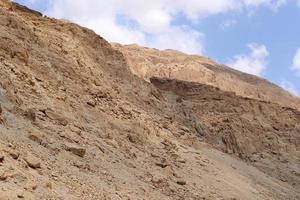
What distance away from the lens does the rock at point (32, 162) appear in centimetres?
1334

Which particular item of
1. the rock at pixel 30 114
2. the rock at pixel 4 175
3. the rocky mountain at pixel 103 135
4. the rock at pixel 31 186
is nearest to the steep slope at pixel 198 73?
the rocky mountain at pixel 103 135

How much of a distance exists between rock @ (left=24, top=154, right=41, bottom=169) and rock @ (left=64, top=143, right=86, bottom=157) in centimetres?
272

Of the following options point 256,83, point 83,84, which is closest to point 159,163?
point 83,84

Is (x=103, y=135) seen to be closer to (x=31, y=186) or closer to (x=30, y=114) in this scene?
(x=30, y=114)

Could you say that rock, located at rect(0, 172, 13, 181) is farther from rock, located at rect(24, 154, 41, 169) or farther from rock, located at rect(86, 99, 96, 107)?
rock, located at rect(86, 99, 96, 107)

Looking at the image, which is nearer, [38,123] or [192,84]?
[38,123]

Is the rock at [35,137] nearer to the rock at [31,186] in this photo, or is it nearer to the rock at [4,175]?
the rock at [31,186]

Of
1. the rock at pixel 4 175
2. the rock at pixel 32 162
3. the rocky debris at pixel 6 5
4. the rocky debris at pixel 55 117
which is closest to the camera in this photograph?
the rock at pixel 4 175

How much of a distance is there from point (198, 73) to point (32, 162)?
165 ft

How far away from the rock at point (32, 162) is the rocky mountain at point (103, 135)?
3 centimetres

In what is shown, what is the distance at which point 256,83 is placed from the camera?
75.9 metres

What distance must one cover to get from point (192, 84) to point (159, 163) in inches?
858

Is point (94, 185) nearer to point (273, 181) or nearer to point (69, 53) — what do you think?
point (69, 53)

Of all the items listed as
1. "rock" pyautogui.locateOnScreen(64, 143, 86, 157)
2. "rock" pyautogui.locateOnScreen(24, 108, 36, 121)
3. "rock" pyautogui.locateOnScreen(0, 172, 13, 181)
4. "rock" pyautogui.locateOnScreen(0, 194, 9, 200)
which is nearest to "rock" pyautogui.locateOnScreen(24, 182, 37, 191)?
"rock" pyautogui.locateOnScreen(0, 172, 13, 181)
